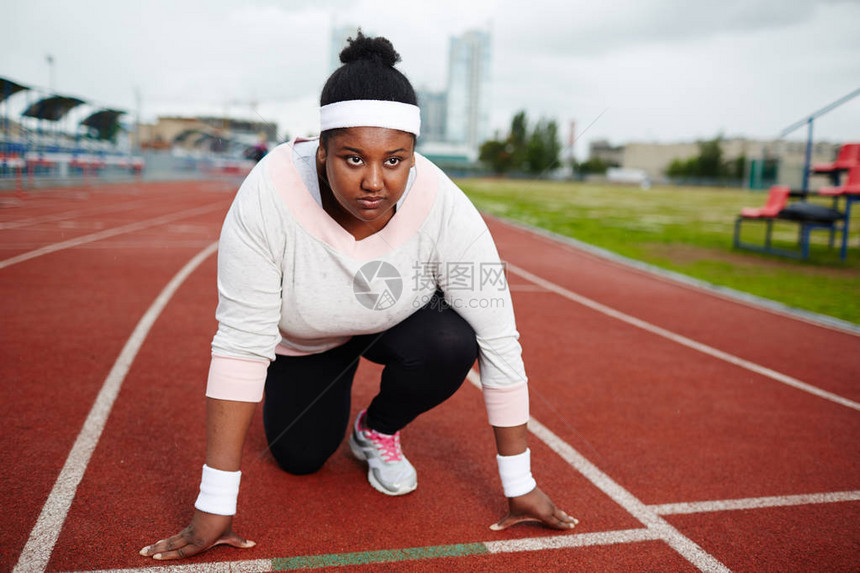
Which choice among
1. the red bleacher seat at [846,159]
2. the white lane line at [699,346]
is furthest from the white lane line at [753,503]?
the red bleacher seat at [846,159]

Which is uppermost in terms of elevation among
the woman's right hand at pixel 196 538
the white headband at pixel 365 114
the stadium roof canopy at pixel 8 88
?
the stadium roof canopy at pixel 8 88

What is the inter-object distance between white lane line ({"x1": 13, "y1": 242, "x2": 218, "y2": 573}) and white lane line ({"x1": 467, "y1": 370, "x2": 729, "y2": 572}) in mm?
2036

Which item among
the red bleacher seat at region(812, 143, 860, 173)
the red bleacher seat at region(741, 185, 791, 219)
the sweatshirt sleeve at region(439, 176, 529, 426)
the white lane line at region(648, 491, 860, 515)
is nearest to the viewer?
the sweatshirt sleeve at region(439, 176, 529, 426)

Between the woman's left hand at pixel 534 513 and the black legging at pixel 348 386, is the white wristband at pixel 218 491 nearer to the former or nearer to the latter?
the black legging at pixel 348 386

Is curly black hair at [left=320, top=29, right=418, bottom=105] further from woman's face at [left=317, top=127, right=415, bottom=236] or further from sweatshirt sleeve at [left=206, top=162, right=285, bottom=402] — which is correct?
sweatshirt sleeve at [left=206, top=162, right=285, bottom=402]

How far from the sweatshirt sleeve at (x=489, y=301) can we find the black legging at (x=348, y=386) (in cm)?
20

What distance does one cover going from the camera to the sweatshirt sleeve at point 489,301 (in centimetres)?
212

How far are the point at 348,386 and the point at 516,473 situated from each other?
91 cm

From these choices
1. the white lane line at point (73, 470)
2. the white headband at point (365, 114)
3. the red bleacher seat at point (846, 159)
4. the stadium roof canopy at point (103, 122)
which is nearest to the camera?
the white headband at point (365, 114)

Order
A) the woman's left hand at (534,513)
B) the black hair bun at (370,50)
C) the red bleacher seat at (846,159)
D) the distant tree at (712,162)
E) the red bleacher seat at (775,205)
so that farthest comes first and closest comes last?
the distant tree at (712,162) → the red bleacher seat at (775,205) → the red bleacher seat at (846,159) → the woman's left hand at (534,513) → the black hair bun at (370,50)

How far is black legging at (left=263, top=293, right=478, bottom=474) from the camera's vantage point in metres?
2.39

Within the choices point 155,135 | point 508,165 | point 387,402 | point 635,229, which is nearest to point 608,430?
point 387,402

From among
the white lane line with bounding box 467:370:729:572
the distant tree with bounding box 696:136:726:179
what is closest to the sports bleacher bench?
the white lane line with bounding box 467:370:729:572

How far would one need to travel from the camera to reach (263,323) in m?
1.95
